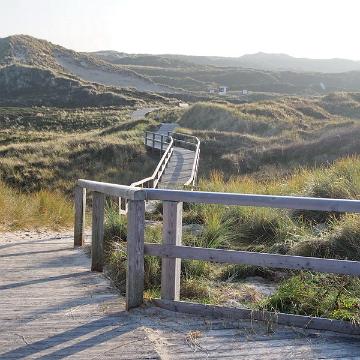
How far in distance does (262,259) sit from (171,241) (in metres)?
0.79

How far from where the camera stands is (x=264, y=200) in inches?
173

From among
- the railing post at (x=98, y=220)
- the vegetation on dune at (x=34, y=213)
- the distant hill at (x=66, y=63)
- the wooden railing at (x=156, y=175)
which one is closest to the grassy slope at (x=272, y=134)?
the wooden railing at (x=156, y=175)

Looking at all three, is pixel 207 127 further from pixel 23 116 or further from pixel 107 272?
pixel 107 272

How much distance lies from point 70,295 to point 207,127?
39.9m

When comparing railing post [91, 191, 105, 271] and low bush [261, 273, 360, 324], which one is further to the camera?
railing post [91, 191, 105, 271]

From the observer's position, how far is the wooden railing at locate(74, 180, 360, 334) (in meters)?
4.21

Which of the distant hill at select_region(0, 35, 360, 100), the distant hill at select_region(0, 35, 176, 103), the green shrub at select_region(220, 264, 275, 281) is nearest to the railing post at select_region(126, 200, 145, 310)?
the green shrub at select_region(220, 264, 275, 281)

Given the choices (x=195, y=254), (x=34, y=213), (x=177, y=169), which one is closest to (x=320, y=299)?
(x=195, y=254)

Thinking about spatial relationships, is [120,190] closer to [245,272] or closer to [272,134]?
[245,272]

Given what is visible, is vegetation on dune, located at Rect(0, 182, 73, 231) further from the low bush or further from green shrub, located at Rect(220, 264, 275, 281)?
the low bush

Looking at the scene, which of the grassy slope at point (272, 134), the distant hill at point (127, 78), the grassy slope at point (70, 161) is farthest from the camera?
the distant hill at point (127, 78)

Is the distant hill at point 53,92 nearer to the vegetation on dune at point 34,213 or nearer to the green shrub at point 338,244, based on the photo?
the vegetation on dune at point 34,213

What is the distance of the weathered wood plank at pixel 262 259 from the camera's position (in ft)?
13.7

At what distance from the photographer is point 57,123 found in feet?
187
